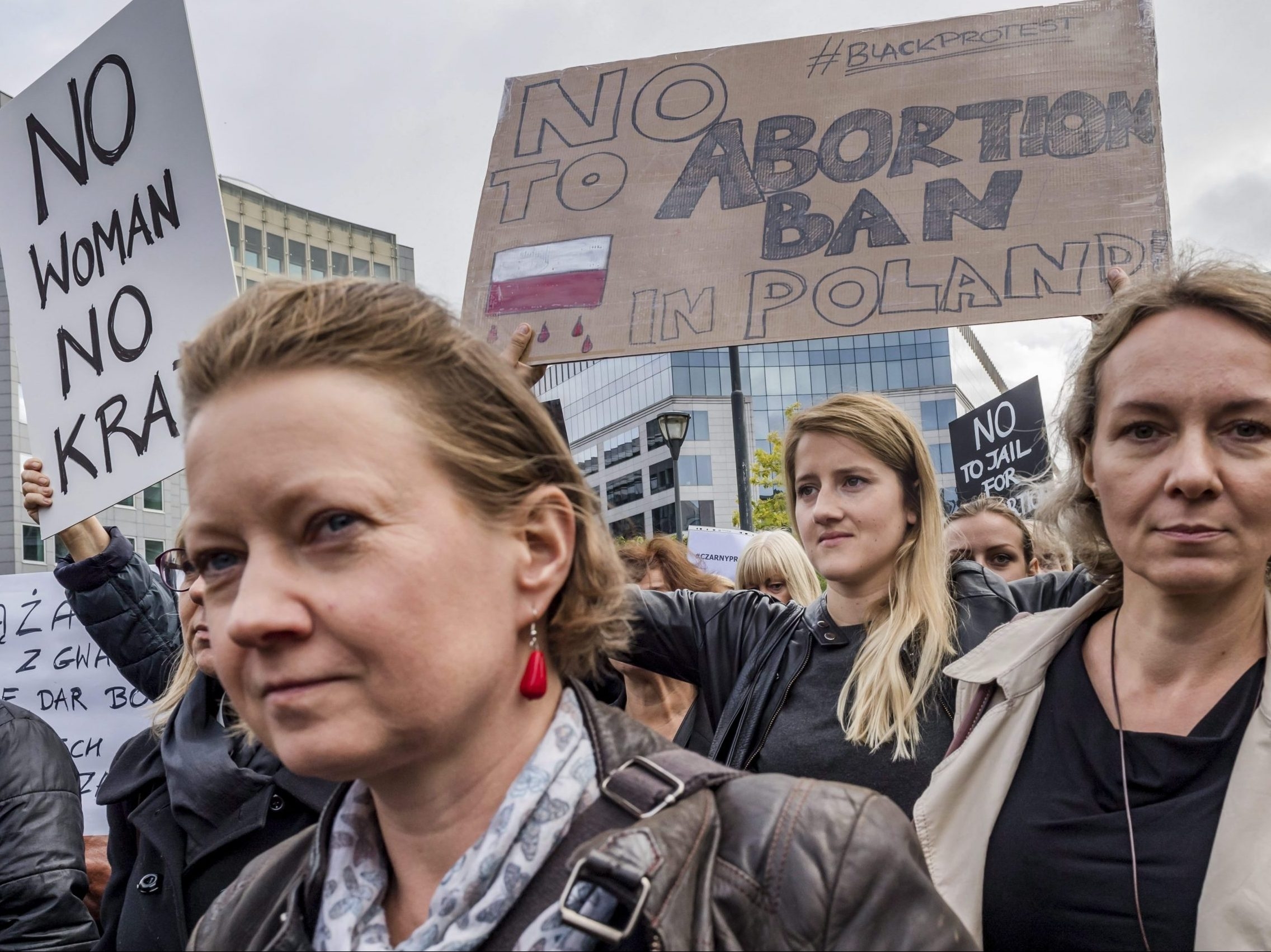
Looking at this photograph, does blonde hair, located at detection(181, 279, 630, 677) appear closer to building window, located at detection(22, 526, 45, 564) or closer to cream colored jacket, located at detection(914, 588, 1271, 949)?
cream colored jacket, located at detection(914, 588, 1271, 949)

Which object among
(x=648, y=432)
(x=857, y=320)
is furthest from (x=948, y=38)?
(x=648, y=432)

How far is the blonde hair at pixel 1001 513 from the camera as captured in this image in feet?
16.8

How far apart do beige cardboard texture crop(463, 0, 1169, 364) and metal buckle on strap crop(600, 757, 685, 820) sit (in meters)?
2.10

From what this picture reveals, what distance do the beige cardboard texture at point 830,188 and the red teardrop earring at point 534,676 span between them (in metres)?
2.00

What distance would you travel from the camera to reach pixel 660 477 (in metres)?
70.0

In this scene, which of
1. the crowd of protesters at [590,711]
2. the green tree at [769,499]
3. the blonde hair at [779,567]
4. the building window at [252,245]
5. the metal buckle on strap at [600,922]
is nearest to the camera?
the metal buckle on strap at [600,922]

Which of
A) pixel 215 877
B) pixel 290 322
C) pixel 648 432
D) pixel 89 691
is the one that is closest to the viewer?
pixel 290 322

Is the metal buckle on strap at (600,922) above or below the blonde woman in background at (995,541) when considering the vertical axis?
above

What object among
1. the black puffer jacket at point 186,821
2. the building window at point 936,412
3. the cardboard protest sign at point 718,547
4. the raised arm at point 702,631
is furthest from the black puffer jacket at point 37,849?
the building window at point 936,412

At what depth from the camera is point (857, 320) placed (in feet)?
10.9

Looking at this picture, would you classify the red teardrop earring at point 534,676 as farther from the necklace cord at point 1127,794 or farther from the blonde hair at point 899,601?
the blonde hair at point 899,601

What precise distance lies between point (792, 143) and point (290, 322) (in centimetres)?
257

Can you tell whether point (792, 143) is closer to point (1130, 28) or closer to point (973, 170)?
point (973, 170)

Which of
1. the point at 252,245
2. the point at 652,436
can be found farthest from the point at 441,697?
the point at 652,436
